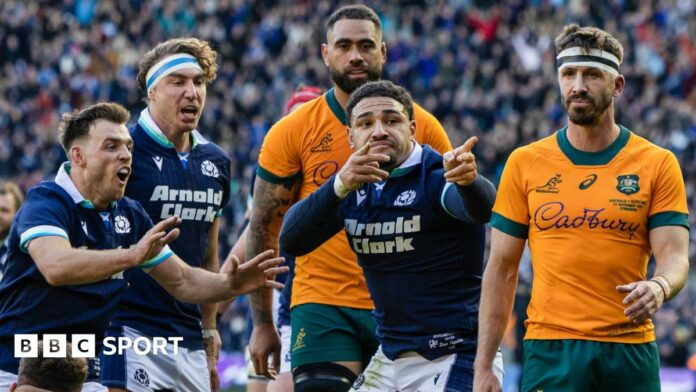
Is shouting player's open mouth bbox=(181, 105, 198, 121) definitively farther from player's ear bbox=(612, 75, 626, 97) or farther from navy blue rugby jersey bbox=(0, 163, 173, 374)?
player's ear bbox=(612, 75, 626, 97)

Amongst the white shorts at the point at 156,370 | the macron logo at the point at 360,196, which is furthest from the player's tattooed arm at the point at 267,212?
the macron logo at the point at 360,196

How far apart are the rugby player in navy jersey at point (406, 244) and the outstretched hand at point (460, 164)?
0.49m

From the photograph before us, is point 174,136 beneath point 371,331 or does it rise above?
above

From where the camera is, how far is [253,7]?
32.5 metres

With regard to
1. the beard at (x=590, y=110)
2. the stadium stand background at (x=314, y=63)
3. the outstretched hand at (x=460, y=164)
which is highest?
the stadium stand background at (x=314, y=63)

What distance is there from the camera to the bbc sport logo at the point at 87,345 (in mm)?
6834

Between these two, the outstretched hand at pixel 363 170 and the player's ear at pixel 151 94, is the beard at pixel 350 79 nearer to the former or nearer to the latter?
the player's ear at pixel 151 94

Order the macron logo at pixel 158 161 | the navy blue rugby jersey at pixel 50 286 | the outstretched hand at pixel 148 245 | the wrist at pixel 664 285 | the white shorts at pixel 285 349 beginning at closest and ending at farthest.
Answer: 1. the wrist at pixel 664 285
2. the outstretched hand at pixel 148 245
3. the navy blue rugby jersey at pixel 50 286
4. the macron logo at pixel 158 161
5. the white shorts at pixel 285 349

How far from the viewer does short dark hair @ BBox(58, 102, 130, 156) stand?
24.6 feet

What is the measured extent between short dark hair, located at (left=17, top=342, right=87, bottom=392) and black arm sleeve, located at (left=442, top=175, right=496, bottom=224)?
6.87 feet

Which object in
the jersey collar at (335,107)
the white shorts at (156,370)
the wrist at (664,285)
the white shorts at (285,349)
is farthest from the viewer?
the white shorts at (285,349)

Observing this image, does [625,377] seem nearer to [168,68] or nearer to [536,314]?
[536,314]

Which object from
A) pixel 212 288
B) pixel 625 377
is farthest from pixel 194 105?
pixel 625 377

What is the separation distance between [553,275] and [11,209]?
561 cm
